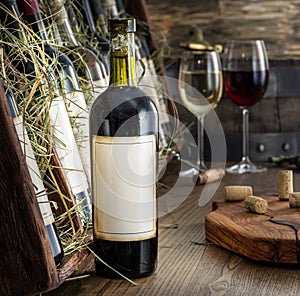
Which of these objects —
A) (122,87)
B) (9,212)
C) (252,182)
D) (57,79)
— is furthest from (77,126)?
(252,182)

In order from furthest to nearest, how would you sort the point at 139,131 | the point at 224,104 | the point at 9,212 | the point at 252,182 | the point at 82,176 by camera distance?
the point at 224,104 < the point at 252,182 < the point at 82,176 < the point at 139,131 < the point at 9,212

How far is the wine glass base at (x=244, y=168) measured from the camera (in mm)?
1789

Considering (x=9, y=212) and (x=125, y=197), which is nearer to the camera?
(x=9, y=212)

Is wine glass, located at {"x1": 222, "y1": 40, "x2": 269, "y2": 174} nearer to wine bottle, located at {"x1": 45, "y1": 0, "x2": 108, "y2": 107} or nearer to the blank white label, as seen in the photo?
wine bottle, located at {"x1": 45, "y1": 0, "x2": 108, "y2": 107}

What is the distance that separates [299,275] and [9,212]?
1.36 ft

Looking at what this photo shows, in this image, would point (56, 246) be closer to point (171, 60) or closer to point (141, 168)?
point (141, 168)

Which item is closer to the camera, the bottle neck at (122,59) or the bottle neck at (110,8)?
the bottle neck at (122,59)

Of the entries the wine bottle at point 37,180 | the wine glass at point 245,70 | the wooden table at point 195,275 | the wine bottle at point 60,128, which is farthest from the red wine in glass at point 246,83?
the wine bottle at point 37,180

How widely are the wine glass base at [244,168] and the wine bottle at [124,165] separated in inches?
34.1

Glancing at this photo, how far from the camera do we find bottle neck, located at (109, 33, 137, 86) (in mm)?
917

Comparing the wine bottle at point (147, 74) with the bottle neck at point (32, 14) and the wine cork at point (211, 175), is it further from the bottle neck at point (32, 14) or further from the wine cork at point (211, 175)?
the bottle neck at point (32, 14)

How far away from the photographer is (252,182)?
1.65 meters

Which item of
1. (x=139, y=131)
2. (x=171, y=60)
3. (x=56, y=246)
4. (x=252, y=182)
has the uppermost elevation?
(x=139, y=131)

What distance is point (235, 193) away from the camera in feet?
4.19
